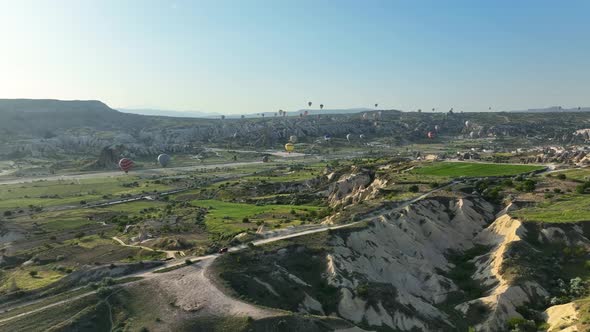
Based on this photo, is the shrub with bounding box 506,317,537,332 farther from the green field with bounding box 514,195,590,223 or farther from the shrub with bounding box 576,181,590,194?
the shrub with bounding box 576,181,590,194

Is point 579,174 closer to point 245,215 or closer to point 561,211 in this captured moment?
point 561,211

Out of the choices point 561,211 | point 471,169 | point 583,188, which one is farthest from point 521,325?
point 471,169

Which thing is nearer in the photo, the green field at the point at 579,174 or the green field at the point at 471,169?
the green field at the point at 579,174

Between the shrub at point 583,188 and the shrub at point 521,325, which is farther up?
the shrub at point 583,188

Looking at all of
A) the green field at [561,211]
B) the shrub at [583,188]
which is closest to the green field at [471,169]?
the shrub at [583,188]

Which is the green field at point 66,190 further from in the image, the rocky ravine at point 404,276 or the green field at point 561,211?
the green field at point 561,211

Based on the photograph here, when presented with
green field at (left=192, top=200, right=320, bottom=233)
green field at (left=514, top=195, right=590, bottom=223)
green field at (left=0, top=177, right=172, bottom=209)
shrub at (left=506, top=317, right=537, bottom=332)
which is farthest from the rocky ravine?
green field at (left=0, top=177, right=172, bottom=209)
